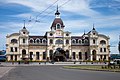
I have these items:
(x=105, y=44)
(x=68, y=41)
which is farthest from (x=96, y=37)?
(x=68, y=41)

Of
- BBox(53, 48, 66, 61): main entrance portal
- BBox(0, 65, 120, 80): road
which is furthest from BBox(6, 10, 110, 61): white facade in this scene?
BBox(0, 65, 120, 80): road

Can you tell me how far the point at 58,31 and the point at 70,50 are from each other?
376 inches

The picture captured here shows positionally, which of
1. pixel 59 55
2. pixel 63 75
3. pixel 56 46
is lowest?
pixel 63 75

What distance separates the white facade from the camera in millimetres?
110688

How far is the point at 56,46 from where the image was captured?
113 metres

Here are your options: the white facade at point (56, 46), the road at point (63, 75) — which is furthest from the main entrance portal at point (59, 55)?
the road at point (63, 75)

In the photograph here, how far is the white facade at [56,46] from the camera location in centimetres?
11069

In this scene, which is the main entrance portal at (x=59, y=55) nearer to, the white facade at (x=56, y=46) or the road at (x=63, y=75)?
the white facade at (x=56, y=46)

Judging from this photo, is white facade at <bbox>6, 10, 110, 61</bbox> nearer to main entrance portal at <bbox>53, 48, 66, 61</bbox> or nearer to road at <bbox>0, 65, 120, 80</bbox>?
main entrance portal at <bbox>53, 48, 66, 61</bbox>

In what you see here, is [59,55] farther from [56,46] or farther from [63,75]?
[63,75]

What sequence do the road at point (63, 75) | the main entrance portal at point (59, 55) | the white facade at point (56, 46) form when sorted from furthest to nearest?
the white facade at point (56, 46), the main entrance portal at point (59, 55), the road at point (63, 75)

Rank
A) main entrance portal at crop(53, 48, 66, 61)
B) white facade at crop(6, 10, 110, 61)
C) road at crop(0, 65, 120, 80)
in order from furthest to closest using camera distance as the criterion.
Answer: white facade at crop(6, 10, 110, 61), main entrance portal at crop(53, 48, 66, 61), road at crop(0, 65, 120, 80)

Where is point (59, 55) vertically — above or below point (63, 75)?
above

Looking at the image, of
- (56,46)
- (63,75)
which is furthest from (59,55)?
(63,75)
